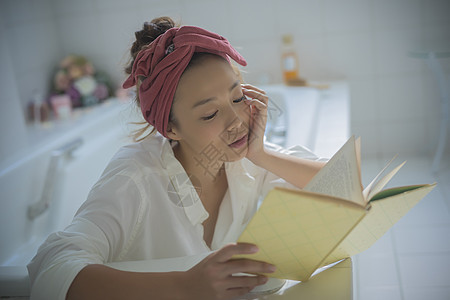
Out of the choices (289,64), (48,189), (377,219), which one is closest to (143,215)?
(377,219)

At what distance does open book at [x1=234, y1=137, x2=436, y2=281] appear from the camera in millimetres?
599

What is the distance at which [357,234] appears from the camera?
0.73 meters

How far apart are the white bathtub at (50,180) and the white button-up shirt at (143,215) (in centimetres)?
58

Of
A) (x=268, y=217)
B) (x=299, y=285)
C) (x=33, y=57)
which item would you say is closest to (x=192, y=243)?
(x=299, y=285)

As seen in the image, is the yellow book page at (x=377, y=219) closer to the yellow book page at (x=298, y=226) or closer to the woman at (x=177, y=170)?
the yellow book page at (x=298, y=226)

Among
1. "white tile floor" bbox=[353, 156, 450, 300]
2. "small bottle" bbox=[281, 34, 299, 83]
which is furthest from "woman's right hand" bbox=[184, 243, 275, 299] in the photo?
"small bottle" bbox=[281, 34, 299, 83]

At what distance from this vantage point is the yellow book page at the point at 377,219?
0.68m

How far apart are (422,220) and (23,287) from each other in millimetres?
1889

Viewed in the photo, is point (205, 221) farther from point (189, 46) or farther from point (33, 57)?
point (33, 57)

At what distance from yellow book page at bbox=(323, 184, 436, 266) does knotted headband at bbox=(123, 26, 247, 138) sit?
1.59ft

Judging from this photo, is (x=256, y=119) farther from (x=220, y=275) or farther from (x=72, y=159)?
(x=72, y=159)

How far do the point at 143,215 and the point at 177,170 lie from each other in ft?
0.43

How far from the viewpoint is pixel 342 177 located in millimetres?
735

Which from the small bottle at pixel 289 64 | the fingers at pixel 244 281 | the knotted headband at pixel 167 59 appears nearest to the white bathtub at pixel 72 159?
the small bottle at pixel 289 64
